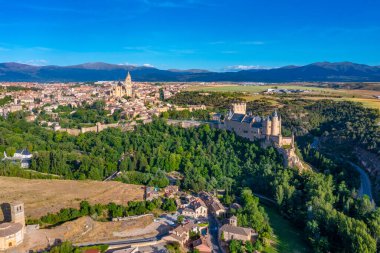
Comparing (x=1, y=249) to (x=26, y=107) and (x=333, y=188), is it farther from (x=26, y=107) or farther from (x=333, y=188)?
(x=26, y=107)

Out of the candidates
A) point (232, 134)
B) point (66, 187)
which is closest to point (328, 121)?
point (232, 134)

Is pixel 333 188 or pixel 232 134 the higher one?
pixel 232 134

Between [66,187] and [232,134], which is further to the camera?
[232,134]

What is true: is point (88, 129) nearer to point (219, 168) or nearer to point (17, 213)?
point (219, 168)

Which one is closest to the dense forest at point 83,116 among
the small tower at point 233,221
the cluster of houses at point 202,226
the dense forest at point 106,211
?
the dense forest at point 106,211

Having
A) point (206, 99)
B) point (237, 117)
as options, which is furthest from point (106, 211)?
point (206, 99)

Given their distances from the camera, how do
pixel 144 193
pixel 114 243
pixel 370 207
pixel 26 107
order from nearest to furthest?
pixel 114 243
pixel 370 207
pixel 144 193
pixel 26 107

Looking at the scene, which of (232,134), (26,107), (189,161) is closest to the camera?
(189,161)
